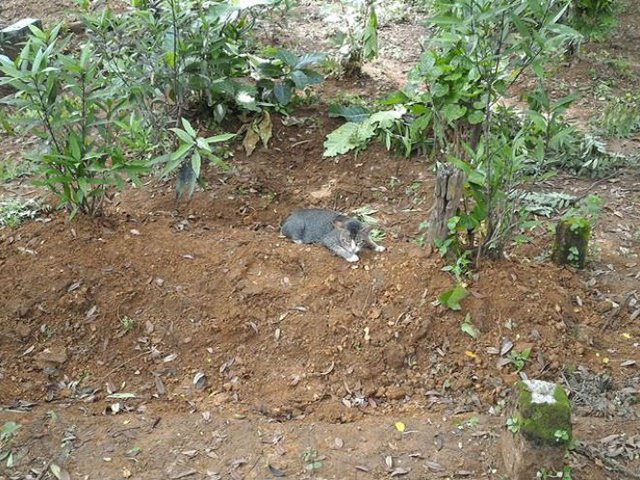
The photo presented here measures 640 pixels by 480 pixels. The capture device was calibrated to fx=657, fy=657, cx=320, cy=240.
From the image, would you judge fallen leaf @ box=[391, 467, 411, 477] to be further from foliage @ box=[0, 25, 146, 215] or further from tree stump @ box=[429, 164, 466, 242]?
foliage @ box=[0, 25, 146, 215]

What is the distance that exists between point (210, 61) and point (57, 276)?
6.69ft

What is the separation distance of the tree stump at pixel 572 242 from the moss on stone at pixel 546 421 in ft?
5.27

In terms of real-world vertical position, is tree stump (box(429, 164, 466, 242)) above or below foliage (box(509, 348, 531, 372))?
above

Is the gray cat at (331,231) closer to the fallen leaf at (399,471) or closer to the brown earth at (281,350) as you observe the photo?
the brown earth at (281,350)

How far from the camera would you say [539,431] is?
9.41ft

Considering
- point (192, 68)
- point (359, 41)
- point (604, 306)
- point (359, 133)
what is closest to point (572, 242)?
point (604, 306)

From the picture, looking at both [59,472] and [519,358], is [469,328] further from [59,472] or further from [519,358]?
[59,472]

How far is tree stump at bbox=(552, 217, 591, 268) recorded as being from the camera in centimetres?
420

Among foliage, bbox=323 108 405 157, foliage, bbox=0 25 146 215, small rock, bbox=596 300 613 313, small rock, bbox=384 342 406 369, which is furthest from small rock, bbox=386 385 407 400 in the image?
foliage, bbox=323 108 405 157

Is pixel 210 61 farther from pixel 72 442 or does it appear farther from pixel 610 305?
pixel 610 305

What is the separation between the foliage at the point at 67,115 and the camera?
3.86 metres

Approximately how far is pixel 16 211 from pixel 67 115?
3.50 feet

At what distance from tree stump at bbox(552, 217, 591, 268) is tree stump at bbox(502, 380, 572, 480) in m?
1.50

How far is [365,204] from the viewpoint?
5.32 meters
